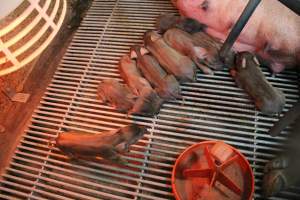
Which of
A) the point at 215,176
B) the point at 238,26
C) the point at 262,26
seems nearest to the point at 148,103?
the point at 215,176

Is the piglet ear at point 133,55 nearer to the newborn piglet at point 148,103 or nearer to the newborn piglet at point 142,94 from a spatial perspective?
the newborn piglet at point 142,94

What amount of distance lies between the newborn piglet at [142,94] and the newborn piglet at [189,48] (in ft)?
1.39

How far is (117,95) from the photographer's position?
9.82 ft

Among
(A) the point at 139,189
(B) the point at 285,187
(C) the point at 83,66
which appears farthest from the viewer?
(C) the point at 83,66

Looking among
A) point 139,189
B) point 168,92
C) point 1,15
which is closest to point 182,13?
point 168,92

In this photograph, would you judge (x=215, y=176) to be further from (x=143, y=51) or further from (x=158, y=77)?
(x=143, y=51)

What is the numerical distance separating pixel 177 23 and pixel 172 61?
519 millimetres

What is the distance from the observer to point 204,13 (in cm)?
326

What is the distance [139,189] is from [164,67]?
108cm

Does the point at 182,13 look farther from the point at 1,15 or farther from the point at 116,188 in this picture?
the point at 1,15

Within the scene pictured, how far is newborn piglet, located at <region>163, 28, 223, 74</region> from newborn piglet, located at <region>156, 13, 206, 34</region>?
0.29 feet

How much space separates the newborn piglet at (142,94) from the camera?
2.88 meters

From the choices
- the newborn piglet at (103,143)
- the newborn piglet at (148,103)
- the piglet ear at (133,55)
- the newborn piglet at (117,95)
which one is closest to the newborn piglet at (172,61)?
the piglet ear at (133,55)

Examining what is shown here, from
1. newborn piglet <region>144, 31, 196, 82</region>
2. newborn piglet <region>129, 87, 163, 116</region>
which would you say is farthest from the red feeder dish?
newborn piglet <region>144, 31, 196, 82</region>
